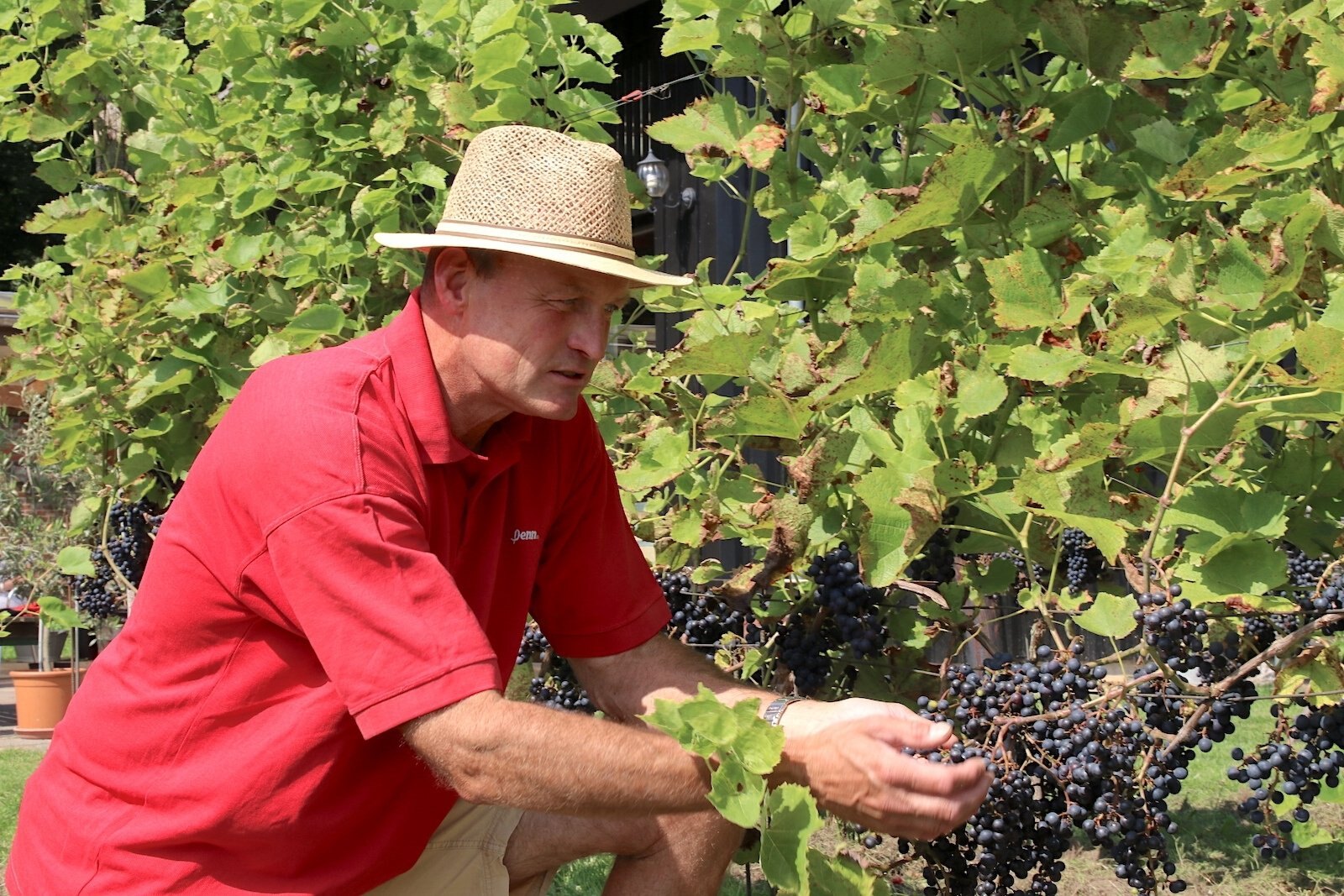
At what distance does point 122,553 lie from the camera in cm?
434

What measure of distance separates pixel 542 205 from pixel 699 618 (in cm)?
95

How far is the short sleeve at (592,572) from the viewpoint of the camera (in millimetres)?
2688

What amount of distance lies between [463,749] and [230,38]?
2223 mm

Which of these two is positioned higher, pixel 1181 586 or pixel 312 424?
pixel 312 424

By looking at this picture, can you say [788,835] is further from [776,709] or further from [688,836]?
[688,836]

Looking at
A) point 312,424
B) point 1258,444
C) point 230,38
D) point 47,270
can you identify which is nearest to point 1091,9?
point 1258,444

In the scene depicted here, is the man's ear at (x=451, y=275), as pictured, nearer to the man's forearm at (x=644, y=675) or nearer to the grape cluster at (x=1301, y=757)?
Answer: the man's forearm at (x=644, y=675)

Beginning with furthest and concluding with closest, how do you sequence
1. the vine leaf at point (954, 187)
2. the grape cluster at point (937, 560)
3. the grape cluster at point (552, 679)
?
the grape cluster at point (552, 679), the grape cluster at point (937, 560), the vine leaf at point (954, 187)

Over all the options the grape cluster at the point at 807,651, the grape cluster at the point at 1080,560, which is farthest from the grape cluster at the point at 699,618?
the grape cluster at the point at 1080,560

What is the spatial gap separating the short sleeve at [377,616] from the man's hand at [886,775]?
447mm

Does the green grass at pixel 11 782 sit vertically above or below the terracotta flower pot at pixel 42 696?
above

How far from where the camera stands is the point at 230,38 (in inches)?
140

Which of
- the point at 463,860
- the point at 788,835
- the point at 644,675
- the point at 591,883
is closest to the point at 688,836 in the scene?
the point at 644,675

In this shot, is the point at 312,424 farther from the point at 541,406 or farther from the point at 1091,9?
the point at 1091,9
